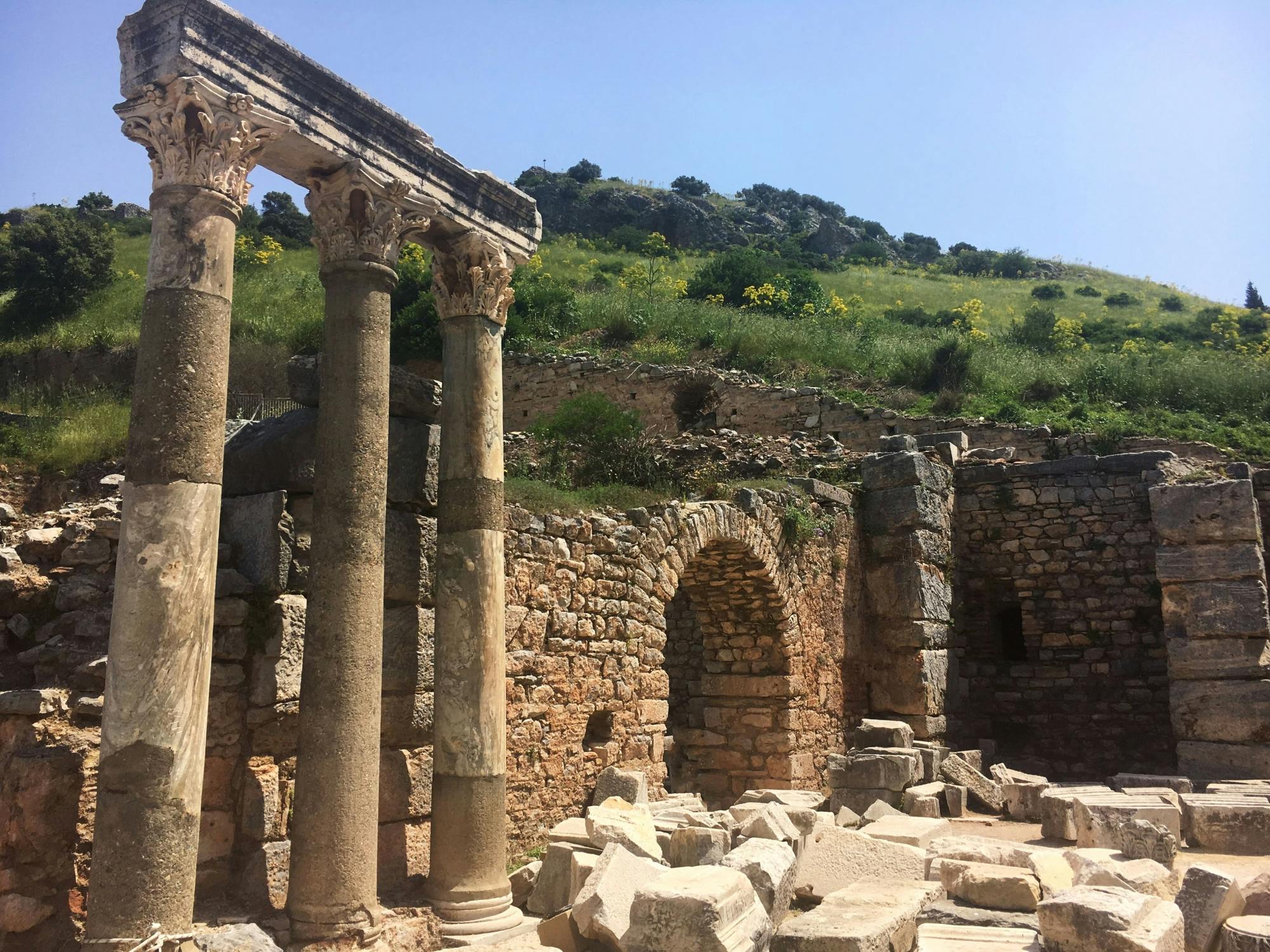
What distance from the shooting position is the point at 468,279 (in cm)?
733

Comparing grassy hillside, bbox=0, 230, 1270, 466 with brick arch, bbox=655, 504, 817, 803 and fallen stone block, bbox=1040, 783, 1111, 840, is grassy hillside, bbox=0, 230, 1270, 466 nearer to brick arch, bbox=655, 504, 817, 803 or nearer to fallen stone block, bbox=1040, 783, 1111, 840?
brick arch, bbox=655, 504, 817, 803

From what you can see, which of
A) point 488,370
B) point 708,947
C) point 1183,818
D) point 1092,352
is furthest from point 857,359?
point 708,947

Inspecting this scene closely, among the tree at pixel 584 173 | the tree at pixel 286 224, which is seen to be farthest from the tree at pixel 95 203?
the tree at pixel 584 173

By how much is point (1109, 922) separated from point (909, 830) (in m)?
3.84

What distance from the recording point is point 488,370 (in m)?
7.30

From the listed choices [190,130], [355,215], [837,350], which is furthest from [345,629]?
[837,350]

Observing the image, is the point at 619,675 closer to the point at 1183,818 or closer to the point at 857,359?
the point at 1183,818

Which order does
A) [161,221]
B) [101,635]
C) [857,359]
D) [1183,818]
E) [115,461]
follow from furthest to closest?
[857,359], [115,461], [1183,818], [101,635], [161,221]

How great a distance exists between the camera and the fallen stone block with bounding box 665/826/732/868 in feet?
23.2

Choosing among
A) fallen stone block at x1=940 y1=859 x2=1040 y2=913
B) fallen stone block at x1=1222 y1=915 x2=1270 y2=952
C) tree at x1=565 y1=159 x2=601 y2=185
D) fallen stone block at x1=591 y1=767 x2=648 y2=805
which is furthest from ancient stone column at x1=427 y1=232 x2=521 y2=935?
tree at x1=565 y1=159 x2=601 y2=185

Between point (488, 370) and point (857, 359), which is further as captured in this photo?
point (857, 359)

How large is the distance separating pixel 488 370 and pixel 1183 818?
24.2 ft

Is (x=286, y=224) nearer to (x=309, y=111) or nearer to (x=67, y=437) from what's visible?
(x=67, y=437)

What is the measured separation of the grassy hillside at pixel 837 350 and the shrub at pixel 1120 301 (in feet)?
23.7
